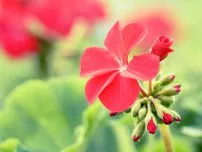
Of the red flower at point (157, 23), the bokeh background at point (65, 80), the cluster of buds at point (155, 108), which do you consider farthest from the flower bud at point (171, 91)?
the red flower at point (157, 23)

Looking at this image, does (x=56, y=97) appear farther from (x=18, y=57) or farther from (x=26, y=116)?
(x=18, y=57)

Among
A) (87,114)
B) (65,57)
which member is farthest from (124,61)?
(65,57)

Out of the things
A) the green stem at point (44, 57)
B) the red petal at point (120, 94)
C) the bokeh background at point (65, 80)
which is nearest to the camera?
the red petal at point (120, 94)

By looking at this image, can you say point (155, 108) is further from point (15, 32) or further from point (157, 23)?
point (157, 23)

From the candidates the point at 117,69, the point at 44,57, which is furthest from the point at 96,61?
the point at 44,57

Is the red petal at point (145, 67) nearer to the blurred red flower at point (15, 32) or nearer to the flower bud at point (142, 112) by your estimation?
the flower bud at point (142, 112)

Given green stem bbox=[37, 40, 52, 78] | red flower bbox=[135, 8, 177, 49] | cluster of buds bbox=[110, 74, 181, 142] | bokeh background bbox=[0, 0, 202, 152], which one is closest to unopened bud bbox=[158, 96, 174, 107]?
cluster of buds bbox=[110, 74, 181, 142]

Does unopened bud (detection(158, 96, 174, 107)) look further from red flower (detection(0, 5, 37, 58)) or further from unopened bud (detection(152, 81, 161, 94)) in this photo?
red flower (detection(0, 5, 37, 58))
